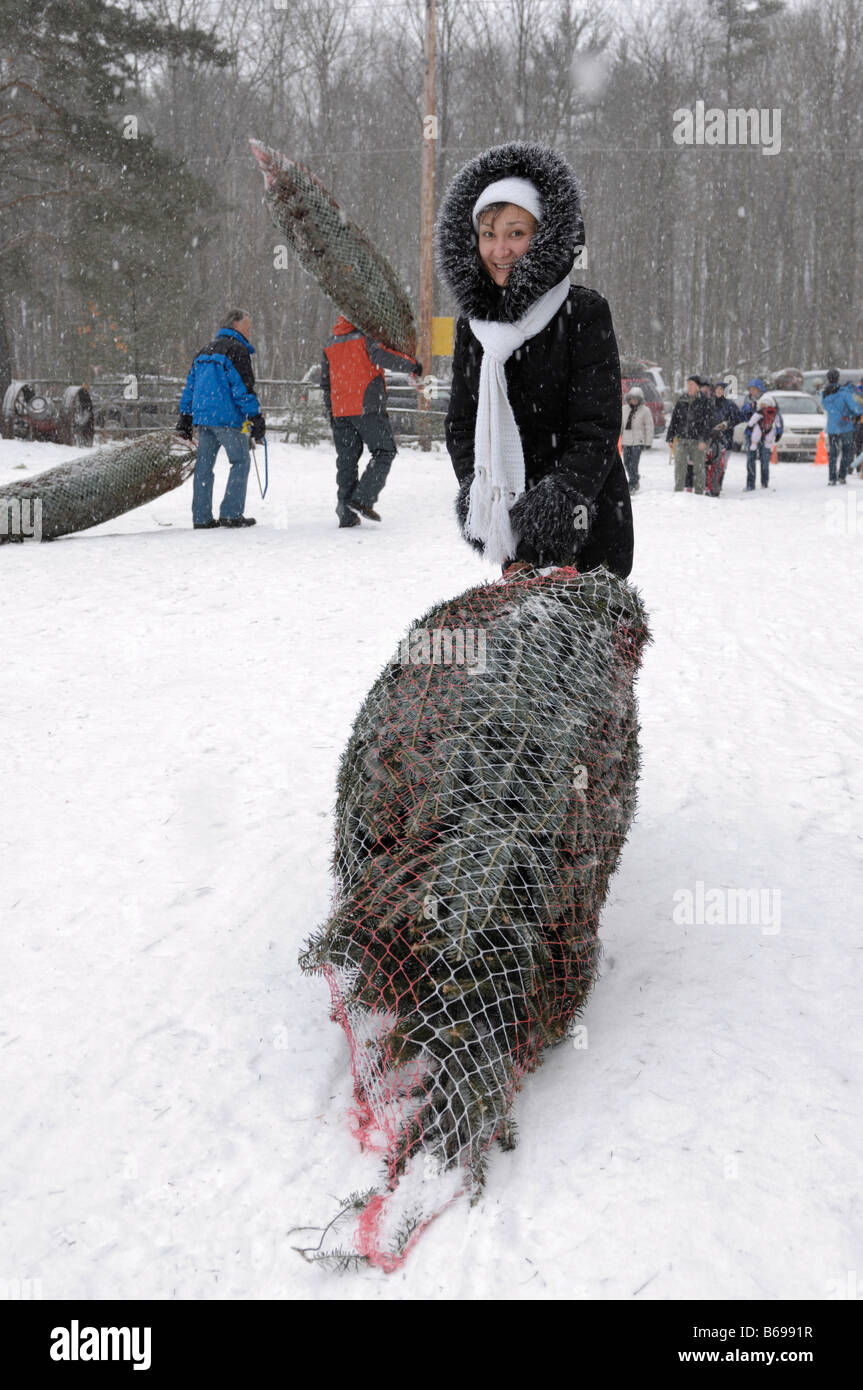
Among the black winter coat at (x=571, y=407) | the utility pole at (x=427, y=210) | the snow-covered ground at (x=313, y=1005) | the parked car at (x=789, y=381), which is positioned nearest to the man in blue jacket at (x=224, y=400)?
the snow-covered ground at (x=313, y=1005)

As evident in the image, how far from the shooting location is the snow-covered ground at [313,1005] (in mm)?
1976

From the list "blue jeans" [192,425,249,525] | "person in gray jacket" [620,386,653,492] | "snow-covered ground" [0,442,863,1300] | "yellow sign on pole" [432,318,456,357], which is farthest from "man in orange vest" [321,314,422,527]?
"yellow sign on pole" [432,318,456,357]

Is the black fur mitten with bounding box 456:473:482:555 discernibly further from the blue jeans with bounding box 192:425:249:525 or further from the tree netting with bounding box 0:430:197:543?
the tree netting with bounding box 0:430:197:543

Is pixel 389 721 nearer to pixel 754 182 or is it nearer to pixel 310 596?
pixel 310 596

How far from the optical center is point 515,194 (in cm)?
299

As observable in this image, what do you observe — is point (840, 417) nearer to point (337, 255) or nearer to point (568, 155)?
point (337, 255)

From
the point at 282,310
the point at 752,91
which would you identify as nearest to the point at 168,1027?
the point at 282,310

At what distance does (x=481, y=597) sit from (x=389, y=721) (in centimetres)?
48

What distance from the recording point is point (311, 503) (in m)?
12.8

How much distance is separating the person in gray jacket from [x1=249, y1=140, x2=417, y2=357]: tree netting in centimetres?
484

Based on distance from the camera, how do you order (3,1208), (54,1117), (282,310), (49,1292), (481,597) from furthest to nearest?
(282,310)
(481,597)
(54,1117)
(3,1208)
(49,1292)

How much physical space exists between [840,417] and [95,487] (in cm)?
1212

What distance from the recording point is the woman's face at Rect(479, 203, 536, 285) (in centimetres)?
304

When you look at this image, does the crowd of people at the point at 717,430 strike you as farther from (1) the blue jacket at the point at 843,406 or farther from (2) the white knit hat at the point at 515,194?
(2) the white knit hat at the point at 515,194
